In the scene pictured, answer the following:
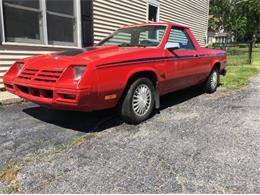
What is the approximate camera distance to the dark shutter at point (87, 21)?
25.0 ft

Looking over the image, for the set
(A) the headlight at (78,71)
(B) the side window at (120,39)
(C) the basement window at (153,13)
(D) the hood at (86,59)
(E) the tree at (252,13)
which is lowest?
(A) the headlight at (78,71)

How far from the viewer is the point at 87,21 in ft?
25.6

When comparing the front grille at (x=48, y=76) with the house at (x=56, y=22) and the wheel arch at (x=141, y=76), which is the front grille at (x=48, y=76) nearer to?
the wheel arch at (x=141, y=76)

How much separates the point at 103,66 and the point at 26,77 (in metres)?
1.17

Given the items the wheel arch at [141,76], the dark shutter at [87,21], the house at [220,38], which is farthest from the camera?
the house at [220,38]

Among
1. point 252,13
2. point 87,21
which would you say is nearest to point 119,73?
point 87,21

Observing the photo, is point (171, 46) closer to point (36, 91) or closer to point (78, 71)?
point (78, 71)

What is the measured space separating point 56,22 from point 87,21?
3.03 ft

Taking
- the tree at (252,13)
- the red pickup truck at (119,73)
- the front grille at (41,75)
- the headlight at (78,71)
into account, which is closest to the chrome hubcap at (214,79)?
the red pickup truck at (119,73)

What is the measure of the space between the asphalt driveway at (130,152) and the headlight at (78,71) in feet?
2.63

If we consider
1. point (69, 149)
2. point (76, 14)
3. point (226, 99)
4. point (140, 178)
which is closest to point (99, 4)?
point (76, 14)

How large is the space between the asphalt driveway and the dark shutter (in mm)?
3499

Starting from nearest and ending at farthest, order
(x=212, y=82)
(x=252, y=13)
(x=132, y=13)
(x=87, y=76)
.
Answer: (x=87, y=76) < (x=212, y=82) < (x=132, y=13) < (x=252, y=13)

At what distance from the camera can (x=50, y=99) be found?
11.2 ft
